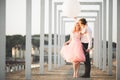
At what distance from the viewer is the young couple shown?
9.90m

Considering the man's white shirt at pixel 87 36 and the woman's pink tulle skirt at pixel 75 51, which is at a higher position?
the man's white shirt at pixel 87 36

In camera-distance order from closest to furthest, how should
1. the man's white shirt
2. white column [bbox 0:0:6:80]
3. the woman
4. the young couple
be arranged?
white column [bbox 0:0:6:80]
the man's white shirt
the young couple
the woman

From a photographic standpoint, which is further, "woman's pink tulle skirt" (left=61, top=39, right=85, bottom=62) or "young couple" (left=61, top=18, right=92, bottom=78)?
"woman's pink tulle skirt" (left=61, top=39, right=85, bottom=62)

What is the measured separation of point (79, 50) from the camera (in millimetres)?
10172

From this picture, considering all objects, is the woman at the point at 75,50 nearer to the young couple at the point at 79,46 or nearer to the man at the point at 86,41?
the young couple at the point at 79,46

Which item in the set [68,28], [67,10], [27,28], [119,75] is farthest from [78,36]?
[68,28]

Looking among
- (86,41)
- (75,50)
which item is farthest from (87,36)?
(75,50)

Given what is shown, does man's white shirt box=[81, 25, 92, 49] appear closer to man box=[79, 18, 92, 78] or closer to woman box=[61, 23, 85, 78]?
man box=[79, 18, 92, 78]

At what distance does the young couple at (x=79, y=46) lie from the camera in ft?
32.5

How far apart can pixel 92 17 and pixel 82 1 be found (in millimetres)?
5980

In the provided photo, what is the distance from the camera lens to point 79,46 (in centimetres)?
1012

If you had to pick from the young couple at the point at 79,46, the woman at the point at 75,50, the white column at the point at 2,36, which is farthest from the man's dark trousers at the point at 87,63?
the white column at the point at 2,36

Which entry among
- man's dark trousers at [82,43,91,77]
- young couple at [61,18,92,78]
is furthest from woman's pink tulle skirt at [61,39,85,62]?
man's dark trousers at [82,43,91,77]

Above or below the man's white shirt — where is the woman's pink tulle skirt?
below
